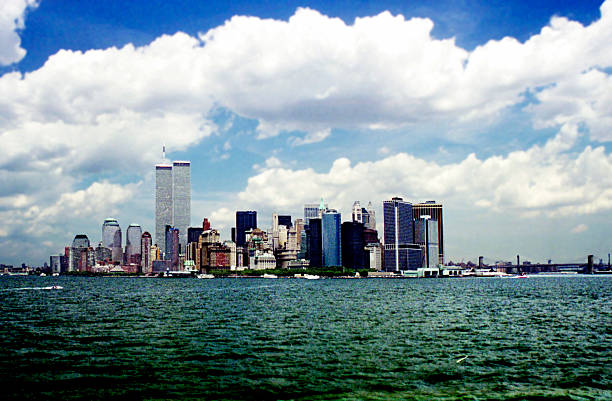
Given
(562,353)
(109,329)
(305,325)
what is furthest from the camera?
(305,325)

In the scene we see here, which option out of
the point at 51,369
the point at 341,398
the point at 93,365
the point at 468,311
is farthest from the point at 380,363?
the point at 468,311

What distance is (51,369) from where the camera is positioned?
44.2 m

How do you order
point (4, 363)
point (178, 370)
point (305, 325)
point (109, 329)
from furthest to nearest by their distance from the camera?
point (305, 325), point (109, 329), point (4, 363), point (178, 370)

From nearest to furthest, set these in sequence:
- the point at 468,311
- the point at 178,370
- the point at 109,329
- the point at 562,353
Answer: the point at 178,370, the point at 562,353, the point at 109,329, the point at 468,311

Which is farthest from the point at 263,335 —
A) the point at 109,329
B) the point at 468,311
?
the point at 468,311

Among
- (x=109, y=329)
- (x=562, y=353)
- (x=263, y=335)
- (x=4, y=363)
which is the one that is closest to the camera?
(x=4, y=363)

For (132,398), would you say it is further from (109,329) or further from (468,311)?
(468,311)

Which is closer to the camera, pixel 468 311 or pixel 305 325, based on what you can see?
pixel 305 325

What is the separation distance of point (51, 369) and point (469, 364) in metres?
35.1

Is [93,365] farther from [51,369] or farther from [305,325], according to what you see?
[305,325]

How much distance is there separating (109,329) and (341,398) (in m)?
44.7

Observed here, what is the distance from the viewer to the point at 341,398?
34.8m

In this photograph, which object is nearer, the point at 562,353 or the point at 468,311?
the point at 562,353

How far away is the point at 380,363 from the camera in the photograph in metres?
45.8
